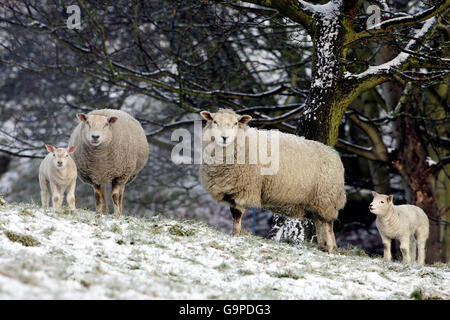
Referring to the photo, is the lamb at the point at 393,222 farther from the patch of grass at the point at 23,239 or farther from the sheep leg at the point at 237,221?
the patch of grass at the point at 23,239

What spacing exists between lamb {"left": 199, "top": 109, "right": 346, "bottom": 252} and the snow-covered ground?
79 cm

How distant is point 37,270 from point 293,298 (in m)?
2.00

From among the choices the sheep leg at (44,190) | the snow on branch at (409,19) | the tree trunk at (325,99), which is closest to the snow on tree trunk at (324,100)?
the tree trunk at (325,99)

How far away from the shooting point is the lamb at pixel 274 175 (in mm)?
7551

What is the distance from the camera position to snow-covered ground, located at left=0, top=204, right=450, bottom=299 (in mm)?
4043

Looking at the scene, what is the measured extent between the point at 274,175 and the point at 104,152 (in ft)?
7.92

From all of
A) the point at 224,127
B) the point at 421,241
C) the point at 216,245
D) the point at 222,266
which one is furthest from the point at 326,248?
the point at 222,266

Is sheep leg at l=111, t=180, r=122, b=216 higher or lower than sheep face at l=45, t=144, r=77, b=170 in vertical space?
lower

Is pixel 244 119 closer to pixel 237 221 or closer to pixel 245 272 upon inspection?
pixel 237 221

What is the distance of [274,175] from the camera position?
7.71 metres

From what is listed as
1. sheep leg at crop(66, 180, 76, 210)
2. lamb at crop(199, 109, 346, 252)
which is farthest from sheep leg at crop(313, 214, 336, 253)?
sheep leg at crop(66, 180, 76, 210)

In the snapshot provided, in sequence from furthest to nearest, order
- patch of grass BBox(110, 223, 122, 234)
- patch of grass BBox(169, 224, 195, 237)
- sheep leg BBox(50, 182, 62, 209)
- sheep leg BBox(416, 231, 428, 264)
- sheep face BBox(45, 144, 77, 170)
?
sheep leg BBox(416, 231, 428, 264) < sheep leg BBox(50, 182, 62, 209) < sheep face BBox(45, 144, 77, 170) < patch of grass BBox(169, 224, 195, 237) < patch of grass BBox(110, 223, 122, 234)

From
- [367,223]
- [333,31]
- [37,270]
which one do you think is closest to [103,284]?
[37,270]

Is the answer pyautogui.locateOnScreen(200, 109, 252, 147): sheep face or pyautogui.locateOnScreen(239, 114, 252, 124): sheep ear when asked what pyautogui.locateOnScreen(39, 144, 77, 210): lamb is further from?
pyautogui.locateOnScreen(239, 114, 252, 124): sheep ear
